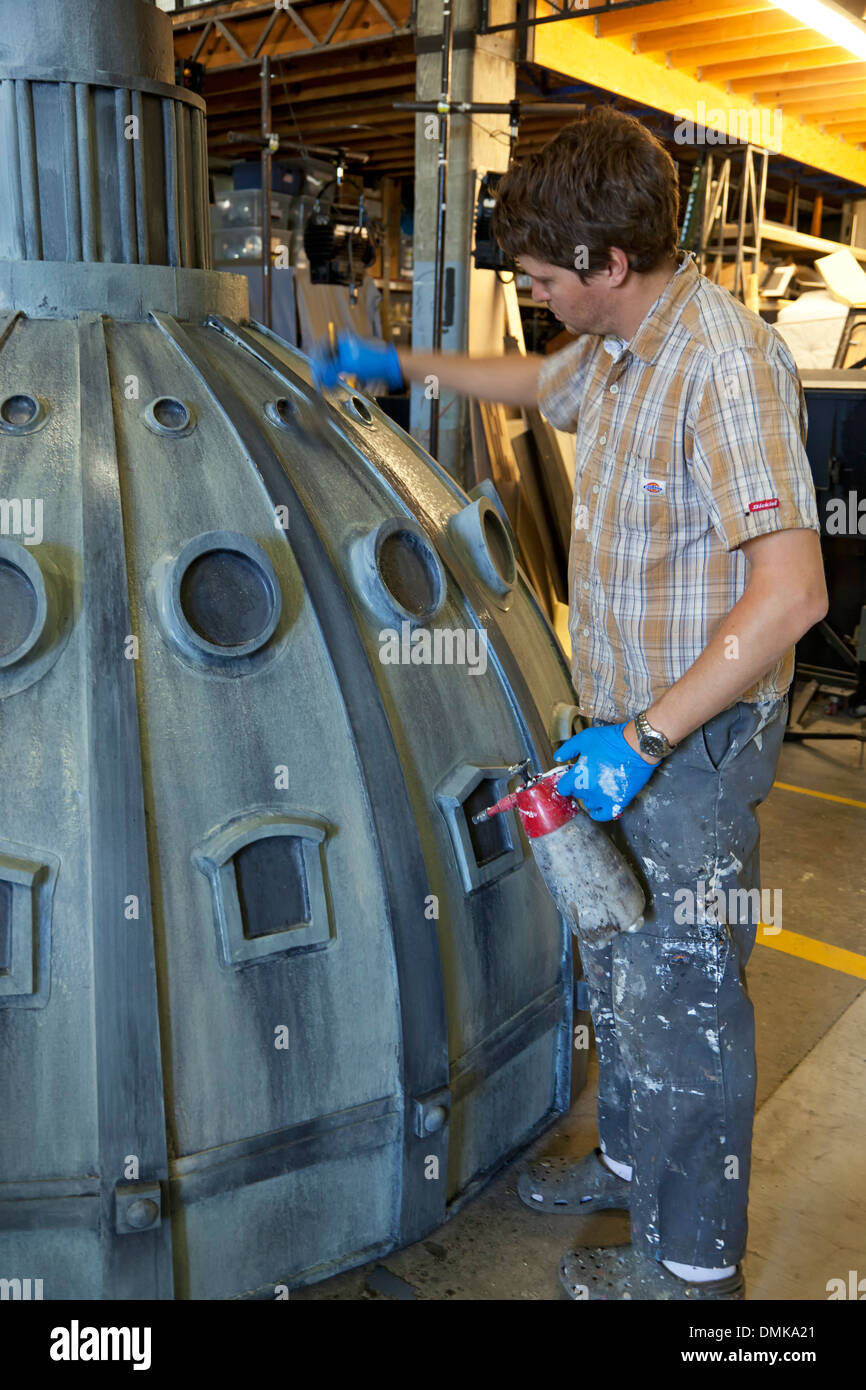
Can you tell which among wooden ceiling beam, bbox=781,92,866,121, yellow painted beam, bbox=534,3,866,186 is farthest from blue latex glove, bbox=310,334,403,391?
wooden ceiling beam, bbox=781,92,866,121

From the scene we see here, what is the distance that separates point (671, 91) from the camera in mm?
11094

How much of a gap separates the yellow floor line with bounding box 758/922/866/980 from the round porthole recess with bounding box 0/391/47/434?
4078 millimetres

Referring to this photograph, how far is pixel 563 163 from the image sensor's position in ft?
8.15

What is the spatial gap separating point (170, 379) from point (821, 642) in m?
7.65

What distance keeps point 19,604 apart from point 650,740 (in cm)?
152

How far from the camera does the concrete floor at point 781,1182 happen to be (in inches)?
124

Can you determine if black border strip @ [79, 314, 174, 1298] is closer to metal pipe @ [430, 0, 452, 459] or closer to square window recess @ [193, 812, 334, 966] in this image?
square window recess @ [193, 812, 334, 966]

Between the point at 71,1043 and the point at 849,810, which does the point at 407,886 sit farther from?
the point at 849,810

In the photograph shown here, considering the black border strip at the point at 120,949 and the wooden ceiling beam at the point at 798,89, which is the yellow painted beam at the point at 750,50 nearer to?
the wooden ceiling beam at the point at 798,89

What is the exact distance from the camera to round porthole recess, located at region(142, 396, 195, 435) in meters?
2.95

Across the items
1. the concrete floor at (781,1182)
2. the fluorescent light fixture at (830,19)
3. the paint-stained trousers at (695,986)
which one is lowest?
the concrete floor at (781,1182)

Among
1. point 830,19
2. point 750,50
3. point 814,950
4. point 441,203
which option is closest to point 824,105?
point 750,50

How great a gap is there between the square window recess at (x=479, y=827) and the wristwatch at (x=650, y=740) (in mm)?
686

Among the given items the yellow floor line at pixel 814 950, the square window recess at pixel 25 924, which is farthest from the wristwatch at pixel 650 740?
the yellow floor line at pixel 814 950
